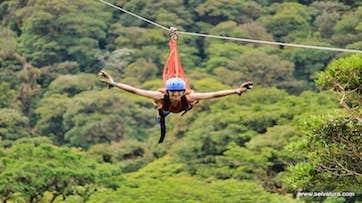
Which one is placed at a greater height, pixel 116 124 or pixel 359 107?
pixel 359 107

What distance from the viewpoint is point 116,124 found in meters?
30.3

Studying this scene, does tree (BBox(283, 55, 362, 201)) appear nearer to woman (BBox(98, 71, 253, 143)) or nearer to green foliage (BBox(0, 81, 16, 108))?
woman (BBox(98, 71, 253, 143))

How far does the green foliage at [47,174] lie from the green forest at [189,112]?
4cm

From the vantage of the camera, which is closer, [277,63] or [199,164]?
[199,164]

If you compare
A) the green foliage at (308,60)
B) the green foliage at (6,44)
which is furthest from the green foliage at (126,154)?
the green foliage at (6,44)

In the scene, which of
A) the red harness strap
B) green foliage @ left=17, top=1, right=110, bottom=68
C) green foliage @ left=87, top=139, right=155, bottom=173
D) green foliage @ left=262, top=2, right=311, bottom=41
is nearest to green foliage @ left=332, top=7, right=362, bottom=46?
green foliage @ left=262, top=2, right=311, bottom=41

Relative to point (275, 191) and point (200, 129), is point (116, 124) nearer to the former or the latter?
point (200, 129)

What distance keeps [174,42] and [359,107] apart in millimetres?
4179

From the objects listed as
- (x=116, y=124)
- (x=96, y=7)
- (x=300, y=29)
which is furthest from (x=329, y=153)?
(x=96, y=7)

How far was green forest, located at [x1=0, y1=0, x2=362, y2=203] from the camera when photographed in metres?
11.5

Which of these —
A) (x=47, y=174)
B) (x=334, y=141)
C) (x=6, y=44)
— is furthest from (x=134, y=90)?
(x=6, y=44)

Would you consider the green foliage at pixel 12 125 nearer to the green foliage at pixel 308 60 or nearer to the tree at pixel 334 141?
the green foliage at pixel 308 60

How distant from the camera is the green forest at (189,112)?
453 inches

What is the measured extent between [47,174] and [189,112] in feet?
28.1
